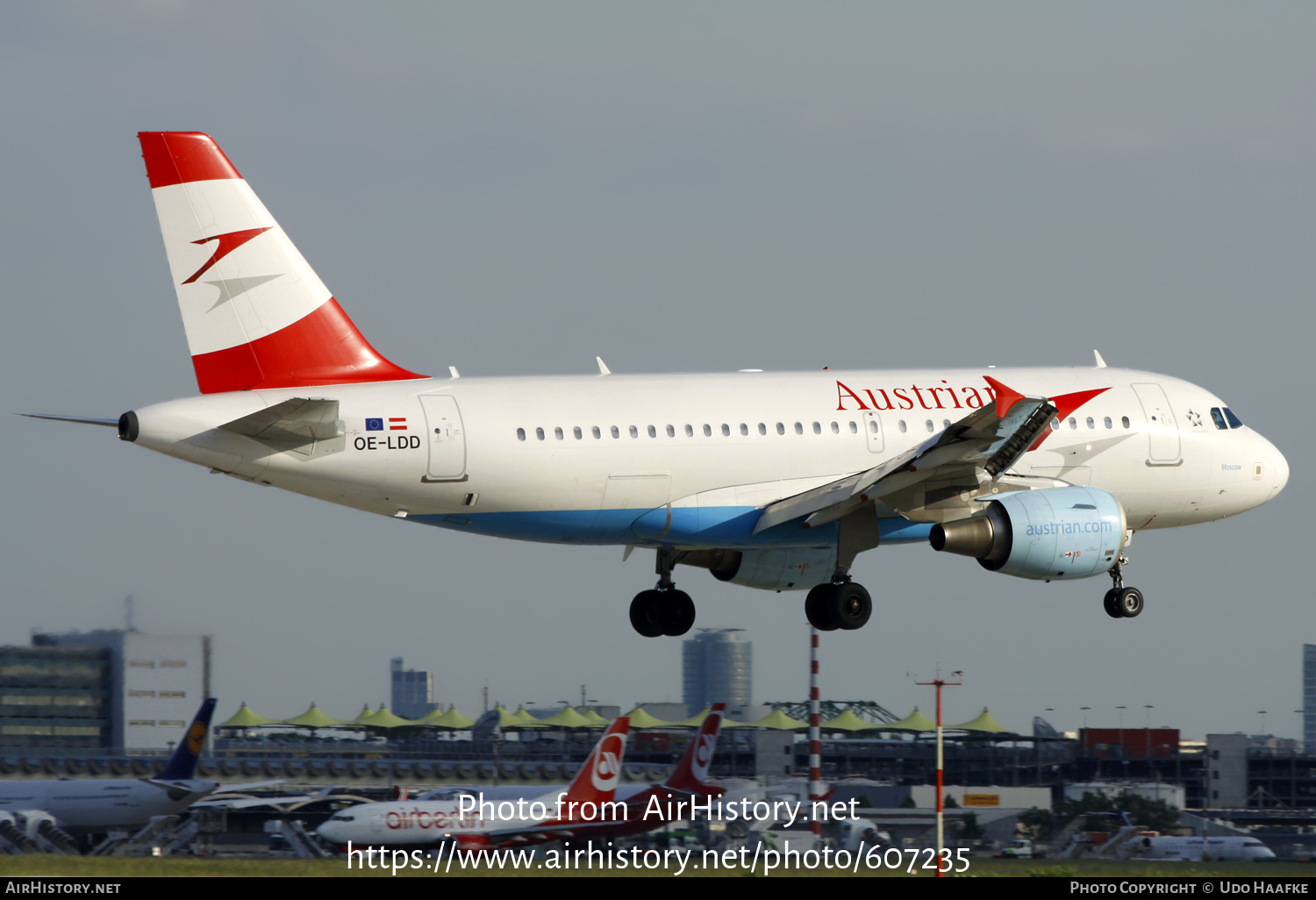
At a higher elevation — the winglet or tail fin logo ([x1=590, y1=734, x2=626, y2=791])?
the winglet

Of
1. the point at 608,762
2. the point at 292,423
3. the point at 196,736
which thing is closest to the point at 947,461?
the point at 292,423

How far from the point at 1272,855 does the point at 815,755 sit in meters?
15.9

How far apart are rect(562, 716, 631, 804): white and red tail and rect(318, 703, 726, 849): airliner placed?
0.03 m

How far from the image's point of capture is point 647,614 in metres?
37.5

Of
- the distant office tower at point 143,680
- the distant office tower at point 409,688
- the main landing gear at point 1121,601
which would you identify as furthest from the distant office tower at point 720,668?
the main landing gear at point 1121,601

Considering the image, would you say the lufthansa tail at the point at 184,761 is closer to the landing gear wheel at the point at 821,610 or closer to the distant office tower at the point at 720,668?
the landing gear wheel at the point at 821,610

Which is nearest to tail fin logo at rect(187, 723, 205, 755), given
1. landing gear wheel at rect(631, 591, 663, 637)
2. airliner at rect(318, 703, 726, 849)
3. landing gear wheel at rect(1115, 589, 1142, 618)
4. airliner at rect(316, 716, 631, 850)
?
airliner at rect(318, 703, 726, 849)

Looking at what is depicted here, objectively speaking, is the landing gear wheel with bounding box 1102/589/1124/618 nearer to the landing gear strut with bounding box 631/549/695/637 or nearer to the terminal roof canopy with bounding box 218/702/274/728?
the landing gear strut with bounding box 631/549/695/637

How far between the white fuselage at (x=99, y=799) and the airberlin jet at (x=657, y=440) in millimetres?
22399

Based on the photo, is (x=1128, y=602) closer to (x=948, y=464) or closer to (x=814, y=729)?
(x=948, y=464)

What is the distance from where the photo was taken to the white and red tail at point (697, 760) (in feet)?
166

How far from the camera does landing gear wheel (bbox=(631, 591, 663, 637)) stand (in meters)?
37.4

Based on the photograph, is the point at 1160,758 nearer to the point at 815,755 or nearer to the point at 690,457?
the point at 815,755

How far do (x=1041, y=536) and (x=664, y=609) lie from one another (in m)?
9.21
